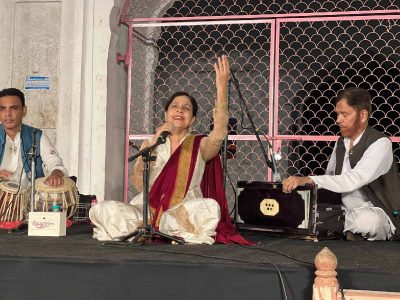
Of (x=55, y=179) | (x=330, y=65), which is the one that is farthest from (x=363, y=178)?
(x=330, y=65)

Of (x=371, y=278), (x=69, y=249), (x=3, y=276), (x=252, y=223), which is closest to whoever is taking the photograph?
(x=371, y=278)

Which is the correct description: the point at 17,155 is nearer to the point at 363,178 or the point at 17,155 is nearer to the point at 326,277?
the point at 363,178

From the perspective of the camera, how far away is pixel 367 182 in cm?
476

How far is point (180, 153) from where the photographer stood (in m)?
4.65

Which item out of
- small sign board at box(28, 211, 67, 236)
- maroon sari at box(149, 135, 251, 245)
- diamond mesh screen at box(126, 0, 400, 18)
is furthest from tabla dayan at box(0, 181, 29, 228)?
diamond mesh screen at box(126, 0, 400, 18)

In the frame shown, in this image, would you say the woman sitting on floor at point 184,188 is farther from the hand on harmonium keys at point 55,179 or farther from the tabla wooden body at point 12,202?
the tabla wooden body at point 12,202

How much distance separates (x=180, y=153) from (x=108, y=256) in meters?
1.33

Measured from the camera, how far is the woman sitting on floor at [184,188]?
4.36 meters

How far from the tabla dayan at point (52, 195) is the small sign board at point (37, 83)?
5.29 ft

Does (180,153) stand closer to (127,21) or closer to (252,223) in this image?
(252,223)

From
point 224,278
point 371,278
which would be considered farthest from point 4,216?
point 371,278

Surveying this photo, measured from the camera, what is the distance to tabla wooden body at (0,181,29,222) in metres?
5.46

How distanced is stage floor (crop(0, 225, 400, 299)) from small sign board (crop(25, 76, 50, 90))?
11.2 ft

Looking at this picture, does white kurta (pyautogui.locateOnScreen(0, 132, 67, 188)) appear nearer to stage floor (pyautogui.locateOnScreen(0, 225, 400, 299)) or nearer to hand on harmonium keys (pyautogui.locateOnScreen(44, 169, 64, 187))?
hand on harmonium keys (pyautogui.locateOnScreen(44, 169, 64, 187))
